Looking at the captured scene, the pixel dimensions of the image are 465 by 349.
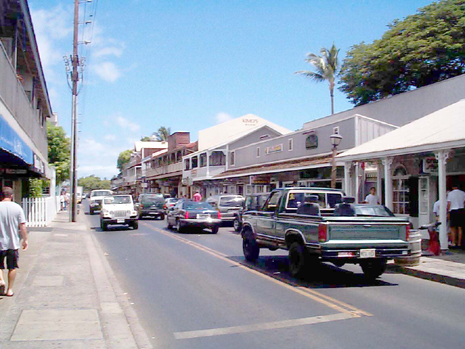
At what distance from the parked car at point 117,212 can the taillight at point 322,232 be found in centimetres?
1509

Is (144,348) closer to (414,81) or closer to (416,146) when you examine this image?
(416,146)

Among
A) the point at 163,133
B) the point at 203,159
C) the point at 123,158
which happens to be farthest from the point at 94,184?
the point at 203,159

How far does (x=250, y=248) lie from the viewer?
12.3 m

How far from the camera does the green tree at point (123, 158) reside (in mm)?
119312

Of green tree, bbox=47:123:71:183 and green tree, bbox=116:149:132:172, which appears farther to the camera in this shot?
green tree, bbox=116:149:132:172

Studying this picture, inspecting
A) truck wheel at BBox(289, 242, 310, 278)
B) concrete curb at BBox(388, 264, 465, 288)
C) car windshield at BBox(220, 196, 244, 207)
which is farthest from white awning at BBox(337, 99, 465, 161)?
car windshield at BBox(220, 196, 244, 207)

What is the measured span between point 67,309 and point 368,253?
550 cm

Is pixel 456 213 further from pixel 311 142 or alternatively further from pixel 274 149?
pixel 274 149

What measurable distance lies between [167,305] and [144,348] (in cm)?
211

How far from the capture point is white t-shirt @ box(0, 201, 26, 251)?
7461 mm

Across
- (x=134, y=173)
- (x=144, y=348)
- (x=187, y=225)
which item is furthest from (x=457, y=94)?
(x=134, y=173)

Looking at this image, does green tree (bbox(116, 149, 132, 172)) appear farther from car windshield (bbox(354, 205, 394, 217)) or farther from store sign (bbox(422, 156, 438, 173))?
car windshield (bbox(354, 205, 394, 217))

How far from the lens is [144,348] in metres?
5.55

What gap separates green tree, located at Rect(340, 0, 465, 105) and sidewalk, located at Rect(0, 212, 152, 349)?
2653 centimetres
